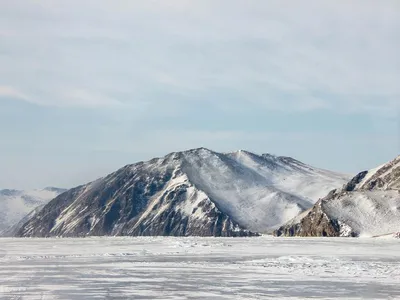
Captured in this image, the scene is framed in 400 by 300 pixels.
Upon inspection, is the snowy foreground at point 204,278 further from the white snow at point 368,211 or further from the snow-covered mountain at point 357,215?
the snow-covered mountain at point 357,215

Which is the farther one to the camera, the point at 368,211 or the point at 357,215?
the point at 357,215

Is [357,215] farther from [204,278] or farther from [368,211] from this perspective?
[204,278]

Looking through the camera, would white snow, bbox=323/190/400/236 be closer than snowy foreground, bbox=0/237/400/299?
No

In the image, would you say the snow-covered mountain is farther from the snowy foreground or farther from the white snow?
the snowy foreground

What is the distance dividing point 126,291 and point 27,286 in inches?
259

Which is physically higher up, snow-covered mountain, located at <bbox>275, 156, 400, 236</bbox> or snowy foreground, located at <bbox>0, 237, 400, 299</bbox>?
snowy foreground, located at <bbox>0, 237, 400, 299</bbox>

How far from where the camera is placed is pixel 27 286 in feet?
131

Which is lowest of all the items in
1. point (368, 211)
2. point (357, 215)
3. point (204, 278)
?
point (357, 215)

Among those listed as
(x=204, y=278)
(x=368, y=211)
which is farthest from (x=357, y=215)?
(x=204, y=278)

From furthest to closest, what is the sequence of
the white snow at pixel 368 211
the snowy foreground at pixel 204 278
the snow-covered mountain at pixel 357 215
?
the snow-covered mountain at pixel 357 215 → the white snow at pixel 368 211 → the snowy foreground at pixel 204 278

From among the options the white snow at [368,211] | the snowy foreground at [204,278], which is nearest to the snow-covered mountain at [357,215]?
the white snow at [368,211]

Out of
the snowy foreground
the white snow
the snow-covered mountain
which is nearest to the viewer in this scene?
the snowy foreground

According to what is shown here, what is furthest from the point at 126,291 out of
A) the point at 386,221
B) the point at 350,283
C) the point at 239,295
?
the point at 386,221

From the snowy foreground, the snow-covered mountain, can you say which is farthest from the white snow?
the snowy foreground
